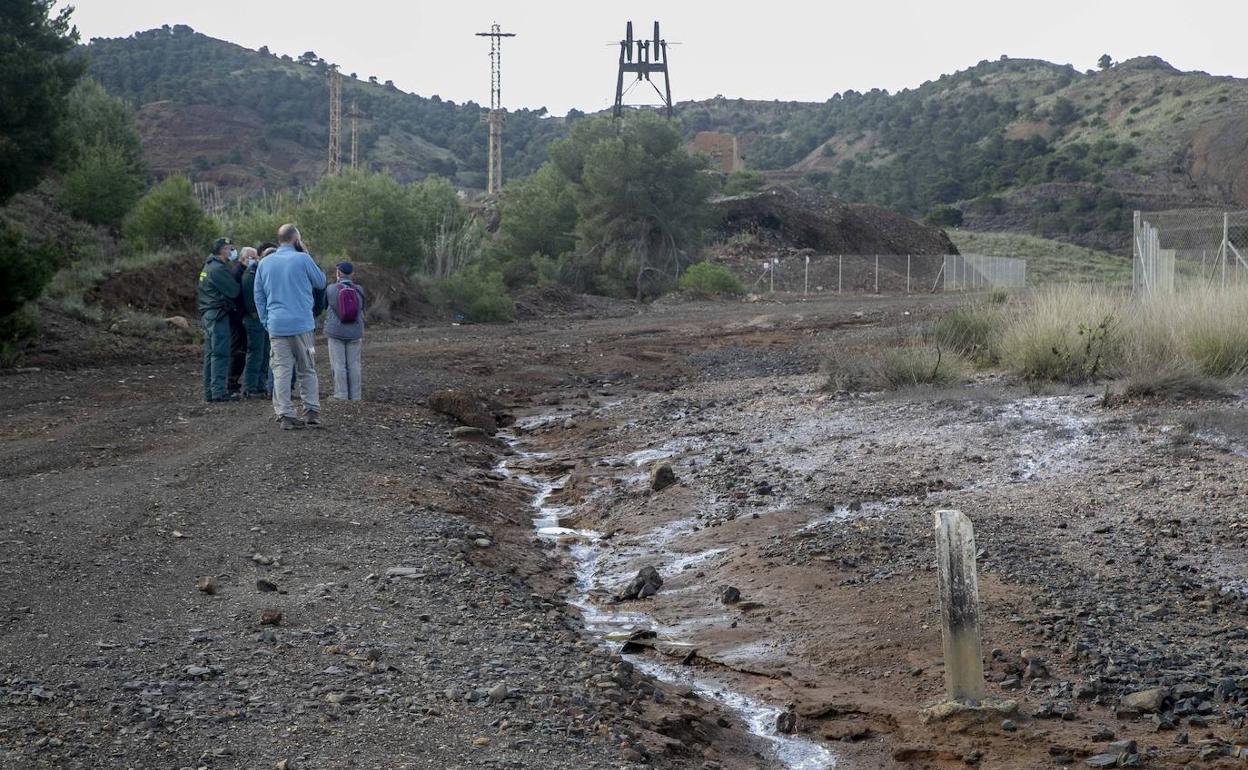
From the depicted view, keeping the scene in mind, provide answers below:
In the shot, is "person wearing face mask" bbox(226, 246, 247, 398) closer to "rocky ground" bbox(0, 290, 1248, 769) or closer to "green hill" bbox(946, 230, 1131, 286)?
"rocky ground" bbox(0, 290, 1248, 769)

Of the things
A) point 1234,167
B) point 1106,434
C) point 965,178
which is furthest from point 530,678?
point 965,178

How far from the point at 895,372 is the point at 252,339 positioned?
7458 mm

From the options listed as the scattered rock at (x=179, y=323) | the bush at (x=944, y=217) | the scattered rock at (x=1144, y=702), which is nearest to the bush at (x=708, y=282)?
the scattered rock at (x=179, y=323)

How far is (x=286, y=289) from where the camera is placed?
43.3 ft

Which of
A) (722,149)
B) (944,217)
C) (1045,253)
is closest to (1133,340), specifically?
(1045,253)

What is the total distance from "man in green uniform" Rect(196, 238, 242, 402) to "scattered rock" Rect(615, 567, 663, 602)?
7780mm

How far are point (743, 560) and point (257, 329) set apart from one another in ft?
26.6

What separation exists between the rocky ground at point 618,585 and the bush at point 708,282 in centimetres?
2627

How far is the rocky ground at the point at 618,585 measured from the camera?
5.78 meters

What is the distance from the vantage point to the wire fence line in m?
48.3

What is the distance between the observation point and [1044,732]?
20.4 ft

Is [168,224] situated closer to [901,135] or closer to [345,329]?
[345,329]

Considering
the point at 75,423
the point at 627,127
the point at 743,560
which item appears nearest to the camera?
the point at 743,560

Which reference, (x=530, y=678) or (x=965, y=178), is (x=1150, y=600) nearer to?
(x=530, y=678)
